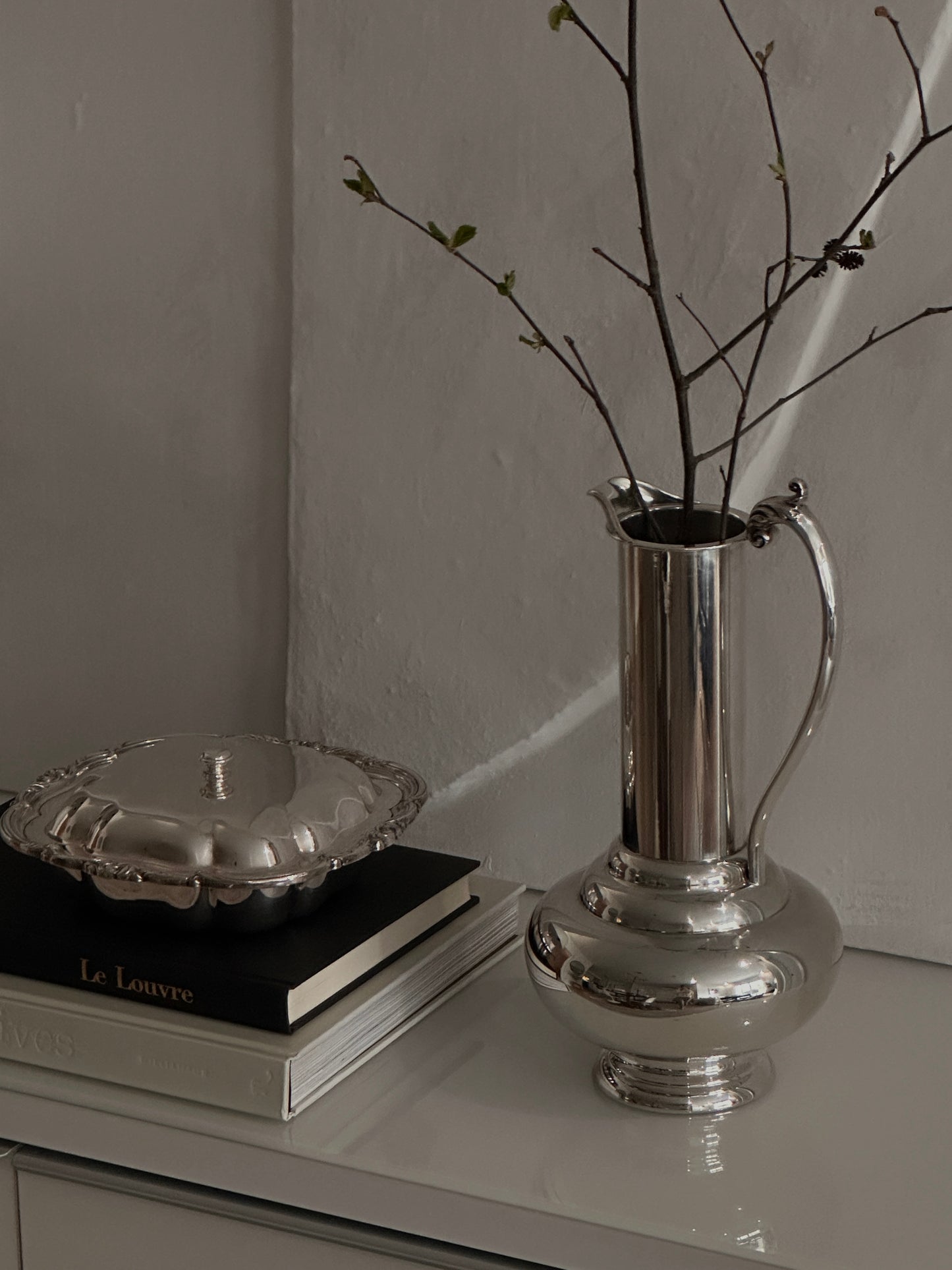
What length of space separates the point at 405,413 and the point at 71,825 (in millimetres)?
377

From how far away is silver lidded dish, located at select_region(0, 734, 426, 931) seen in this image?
0.82m

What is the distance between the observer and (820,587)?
74cm

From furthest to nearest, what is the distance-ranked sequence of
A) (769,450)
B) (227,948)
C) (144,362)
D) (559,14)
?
1. (144,362)
2. (769,450)
3. (227,948)
4. (559,14)

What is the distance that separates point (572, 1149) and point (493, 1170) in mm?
46

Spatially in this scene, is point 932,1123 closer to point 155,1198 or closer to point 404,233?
point 155,1198

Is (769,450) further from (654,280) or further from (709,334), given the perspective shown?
(654,280)

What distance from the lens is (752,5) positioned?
895 millimetres

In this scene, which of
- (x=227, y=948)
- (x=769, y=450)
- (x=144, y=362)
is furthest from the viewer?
(x=144, y=362)

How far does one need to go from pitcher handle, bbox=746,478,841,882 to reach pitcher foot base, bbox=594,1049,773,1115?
0.43ft

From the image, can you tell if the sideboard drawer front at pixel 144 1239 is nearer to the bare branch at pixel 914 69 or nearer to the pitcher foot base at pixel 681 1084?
the pitcher foot base at pixel 681 1084

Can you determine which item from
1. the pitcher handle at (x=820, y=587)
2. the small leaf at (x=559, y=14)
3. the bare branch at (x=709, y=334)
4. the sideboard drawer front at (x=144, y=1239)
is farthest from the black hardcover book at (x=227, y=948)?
the small leaf at (x=559, y=14)

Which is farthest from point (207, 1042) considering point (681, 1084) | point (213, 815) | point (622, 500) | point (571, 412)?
point (571, 412)

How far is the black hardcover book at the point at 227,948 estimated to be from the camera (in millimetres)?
788

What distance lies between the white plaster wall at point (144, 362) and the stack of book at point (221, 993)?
30cm
